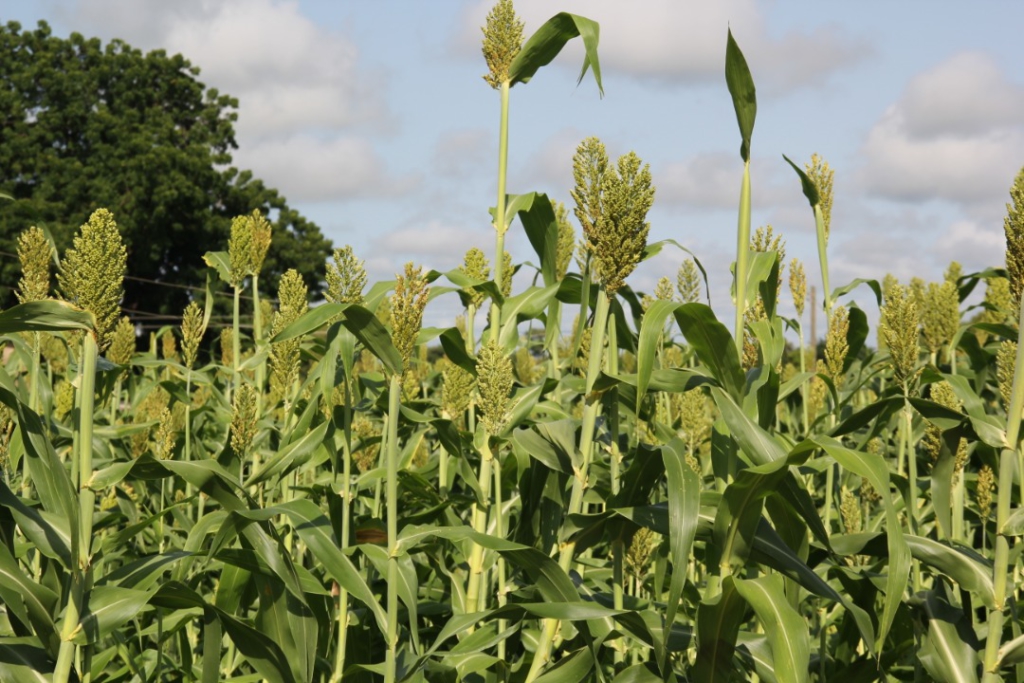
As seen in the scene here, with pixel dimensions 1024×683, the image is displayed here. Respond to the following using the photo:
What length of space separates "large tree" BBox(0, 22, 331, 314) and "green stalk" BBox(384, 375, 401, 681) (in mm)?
32247

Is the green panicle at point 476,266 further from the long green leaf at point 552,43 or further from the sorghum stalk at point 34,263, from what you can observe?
the sorghum stalk at point 34,263

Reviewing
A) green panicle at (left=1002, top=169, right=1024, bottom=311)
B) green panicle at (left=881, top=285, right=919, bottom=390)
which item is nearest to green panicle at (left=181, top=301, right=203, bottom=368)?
green panicle at (left=881, top=285, right=919, bottom=390)

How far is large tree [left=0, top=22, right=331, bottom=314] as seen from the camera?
3394 centimetres

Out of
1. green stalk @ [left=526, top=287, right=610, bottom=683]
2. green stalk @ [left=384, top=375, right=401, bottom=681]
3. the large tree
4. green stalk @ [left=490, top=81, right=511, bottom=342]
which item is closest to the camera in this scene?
green stalk @ [left=384, top=375, right=401, bottom=681]

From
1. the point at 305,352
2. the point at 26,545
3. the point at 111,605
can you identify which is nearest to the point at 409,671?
the point at 111,605

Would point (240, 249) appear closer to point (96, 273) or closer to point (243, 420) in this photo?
point (243, 420)

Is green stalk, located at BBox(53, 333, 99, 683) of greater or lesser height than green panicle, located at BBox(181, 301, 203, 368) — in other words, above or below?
below

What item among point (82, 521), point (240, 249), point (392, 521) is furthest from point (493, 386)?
point (240, 249)

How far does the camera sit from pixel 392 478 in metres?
2.32

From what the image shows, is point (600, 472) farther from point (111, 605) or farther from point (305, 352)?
point (111, 605)

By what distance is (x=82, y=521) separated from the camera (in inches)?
88.1

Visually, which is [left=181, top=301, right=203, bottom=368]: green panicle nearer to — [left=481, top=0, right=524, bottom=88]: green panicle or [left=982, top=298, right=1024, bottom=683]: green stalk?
[left=481, top=0, right=524, bottom=88]: green panicle

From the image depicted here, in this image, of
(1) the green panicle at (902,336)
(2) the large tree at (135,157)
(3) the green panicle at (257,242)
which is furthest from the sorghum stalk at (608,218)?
(2) the large tree at (135,157)

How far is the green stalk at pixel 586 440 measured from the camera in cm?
245
